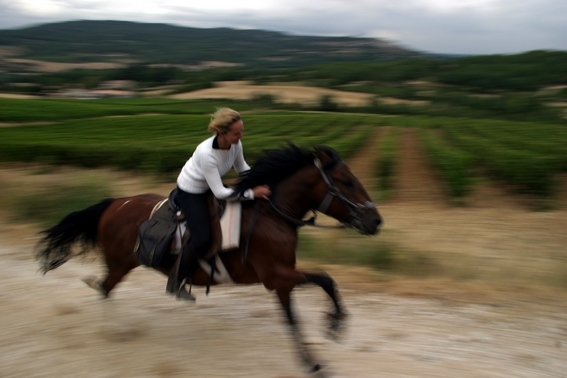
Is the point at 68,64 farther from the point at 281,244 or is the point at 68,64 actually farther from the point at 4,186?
the point at 281,244

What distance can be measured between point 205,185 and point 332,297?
1538mm

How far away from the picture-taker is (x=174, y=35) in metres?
196

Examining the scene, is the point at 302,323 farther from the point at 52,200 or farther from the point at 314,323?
the point at 52,200

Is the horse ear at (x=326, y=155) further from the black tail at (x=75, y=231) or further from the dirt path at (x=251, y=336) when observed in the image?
the black tail at (x=75, y=231)

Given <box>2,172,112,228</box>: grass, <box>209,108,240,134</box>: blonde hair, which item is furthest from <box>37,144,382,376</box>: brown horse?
<box>2,172,112,228</box>: grass

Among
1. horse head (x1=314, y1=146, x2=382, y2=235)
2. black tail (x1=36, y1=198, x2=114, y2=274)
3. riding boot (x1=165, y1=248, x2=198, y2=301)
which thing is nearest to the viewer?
horse head (x1=314, y1=146, x2=382, y2=235)

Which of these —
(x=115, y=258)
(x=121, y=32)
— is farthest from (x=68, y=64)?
(x=115, y=258)

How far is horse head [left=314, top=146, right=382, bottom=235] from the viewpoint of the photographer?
4.85 metres

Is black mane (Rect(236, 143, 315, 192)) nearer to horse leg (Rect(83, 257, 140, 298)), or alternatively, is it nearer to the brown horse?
the brown horse

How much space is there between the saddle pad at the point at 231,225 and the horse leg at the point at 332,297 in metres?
0.70

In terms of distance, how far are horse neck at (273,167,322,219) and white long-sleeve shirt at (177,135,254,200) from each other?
280 mm

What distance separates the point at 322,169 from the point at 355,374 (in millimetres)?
1763

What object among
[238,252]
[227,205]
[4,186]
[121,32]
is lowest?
[121,32]

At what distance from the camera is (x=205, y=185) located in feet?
17.5
